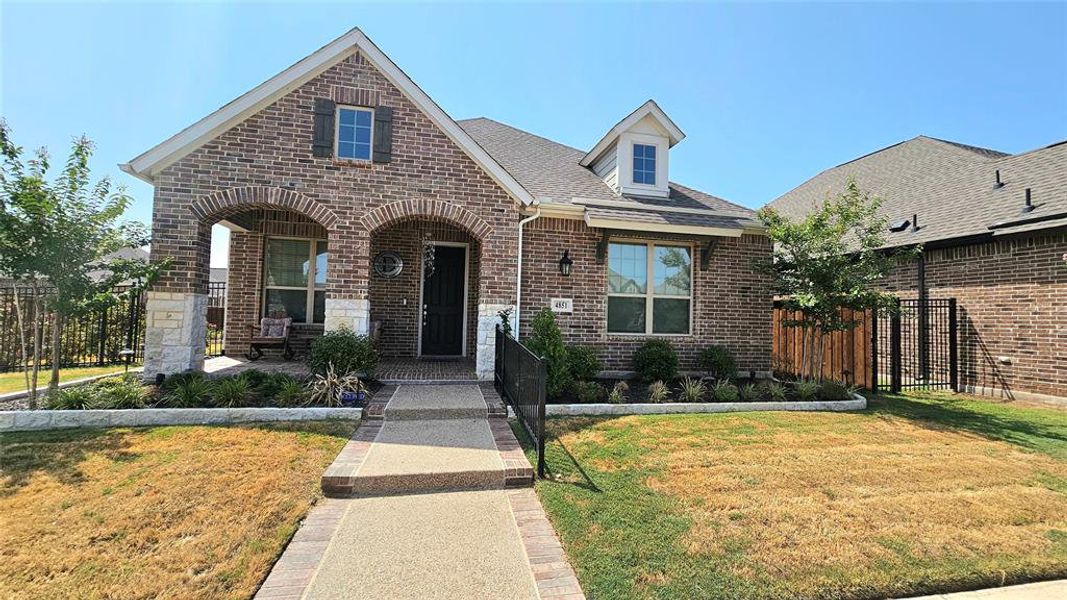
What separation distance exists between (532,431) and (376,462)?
67.4 inches

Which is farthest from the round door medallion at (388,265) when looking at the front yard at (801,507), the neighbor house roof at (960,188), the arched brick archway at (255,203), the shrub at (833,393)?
the neighbor house roof at (960,188)

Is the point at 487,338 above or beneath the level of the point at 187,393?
above

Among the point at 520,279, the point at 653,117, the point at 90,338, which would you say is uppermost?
the point at 653,117

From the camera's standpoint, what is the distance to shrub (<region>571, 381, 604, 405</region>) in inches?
277

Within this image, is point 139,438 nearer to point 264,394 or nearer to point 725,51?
point 264,394

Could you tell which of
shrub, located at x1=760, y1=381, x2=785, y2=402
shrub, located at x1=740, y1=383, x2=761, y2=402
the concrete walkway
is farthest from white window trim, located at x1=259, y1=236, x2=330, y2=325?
shrub, located at x1=760, y1=381, x2=785, y2=402

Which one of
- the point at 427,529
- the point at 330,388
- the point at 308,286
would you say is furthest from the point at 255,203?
the point at 427,529

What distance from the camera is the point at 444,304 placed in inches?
409

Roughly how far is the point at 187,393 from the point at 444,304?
5.19 meters

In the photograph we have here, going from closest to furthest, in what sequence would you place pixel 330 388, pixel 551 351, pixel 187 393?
pixel 187 393
pixel 330 388
pixel 551 351

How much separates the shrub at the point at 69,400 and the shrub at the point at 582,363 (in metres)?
6.64

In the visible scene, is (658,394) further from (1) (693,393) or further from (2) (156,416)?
(2) (156,416)

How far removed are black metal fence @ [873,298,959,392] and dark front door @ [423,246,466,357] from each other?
934cm

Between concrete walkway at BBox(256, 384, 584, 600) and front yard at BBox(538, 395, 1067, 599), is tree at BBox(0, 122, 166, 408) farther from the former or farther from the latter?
front yard at BBox(538, 395, 1067, 599)
